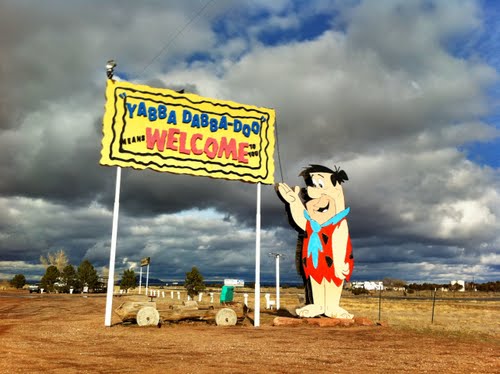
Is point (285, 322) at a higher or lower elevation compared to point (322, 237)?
lower

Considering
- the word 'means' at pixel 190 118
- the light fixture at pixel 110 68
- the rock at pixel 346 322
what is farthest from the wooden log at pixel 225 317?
the light fixture at pixel 110 68

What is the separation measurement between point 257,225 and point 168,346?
26.6 feet

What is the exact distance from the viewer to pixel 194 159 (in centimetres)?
1911

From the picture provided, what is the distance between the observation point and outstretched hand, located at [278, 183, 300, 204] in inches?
775

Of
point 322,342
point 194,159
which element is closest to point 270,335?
point 322,342

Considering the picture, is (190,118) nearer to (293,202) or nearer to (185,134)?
(185,134)

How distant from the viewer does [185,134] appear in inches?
754

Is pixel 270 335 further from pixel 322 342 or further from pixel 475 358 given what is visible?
pixel 475 358

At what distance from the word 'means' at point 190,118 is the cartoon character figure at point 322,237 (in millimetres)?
3156

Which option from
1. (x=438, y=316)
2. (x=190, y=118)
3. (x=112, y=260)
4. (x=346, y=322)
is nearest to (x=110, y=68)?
(x=190, y=118)

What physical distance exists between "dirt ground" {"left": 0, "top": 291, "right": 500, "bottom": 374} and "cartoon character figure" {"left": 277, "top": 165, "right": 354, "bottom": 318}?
6.40 ft

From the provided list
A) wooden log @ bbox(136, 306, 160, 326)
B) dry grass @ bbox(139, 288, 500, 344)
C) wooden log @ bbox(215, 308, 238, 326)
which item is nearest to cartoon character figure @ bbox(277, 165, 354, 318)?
dry grass @ bbox(139, 288, 500, 344)

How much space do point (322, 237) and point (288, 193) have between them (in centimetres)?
248

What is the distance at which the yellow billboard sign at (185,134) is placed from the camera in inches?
707
